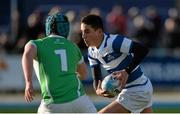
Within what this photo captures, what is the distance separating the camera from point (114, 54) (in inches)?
→ 356

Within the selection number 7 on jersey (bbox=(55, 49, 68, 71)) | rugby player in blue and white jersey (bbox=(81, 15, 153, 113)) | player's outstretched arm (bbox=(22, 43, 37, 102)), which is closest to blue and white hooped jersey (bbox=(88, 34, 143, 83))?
rugby player in blue and white jersey (bbox=(81, 15, 153, 113))

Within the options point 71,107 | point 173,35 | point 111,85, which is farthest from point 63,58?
point 173,35

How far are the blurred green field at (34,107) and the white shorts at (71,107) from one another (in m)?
8.24

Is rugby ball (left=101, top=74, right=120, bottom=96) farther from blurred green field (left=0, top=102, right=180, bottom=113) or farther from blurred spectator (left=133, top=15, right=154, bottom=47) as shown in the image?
blurred spectator (left=133, top=15, right=154, bottom=47)

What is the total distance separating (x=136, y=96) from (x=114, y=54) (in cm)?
66

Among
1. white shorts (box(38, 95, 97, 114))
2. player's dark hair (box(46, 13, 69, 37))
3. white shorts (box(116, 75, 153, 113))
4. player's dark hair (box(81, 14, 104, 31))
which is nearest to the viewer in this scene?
white shorts (box(38, 95, 97, 114))

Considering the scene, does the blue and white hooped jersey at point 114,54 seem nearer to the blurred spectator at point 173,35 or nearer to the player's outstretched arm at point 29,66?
the player's outstretched arm at point 29,66

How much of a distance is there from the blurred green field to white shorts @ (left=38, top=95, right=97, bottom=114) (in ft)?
27.0

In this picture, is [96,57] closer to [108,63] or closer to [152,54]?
[108,63]

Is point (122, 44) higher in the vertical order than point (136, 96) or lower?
higher

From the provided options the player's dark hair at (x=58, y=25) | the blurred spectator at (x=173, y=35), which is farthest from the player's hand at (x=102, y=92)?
the blurred spectator at (x=173, y=35)

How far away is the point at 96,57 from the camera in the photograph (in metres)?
9.19

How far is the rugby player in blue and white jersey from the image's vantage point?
347 inches

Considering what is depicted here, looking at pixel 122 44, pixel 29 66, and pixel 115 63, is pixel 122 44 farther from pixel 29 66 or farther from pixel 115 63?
pixel 29 66
